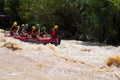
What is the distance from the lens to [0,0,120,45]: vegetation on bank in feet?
91.4

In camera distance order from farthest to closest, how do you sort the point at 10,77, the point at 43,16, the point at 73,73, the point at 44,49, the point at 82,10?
the point at 43,16
the point at 82,10
the point at 44,49
the point at 73,73
the point at 10,77

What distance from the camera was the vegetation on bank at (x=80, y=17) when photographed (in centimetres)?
2786

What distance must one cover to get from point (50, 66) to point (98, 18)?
581 inches

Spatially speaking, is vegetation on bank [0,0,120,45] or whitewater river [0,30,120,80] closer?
whitewater river [0,30,120,80]

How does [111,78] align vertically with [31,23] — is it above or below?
above

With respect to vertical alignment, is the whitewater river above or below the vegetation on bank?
above

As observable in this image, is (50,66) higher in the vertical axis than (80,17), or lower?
higher

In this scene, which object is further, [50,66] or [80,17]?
[80,17]

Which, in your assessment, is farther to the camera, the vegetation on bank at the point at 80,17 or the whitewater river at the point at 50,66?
the vegetation on bank at the point at 80,17

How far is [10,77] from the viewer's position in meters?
12.3

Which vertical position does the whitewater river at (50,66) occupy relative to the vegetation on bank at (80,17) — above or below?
above

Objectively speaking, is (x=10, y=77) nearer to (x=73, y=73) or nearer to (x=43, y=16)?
(x=73, y=73)

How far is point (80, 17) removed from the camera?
32.2 meters

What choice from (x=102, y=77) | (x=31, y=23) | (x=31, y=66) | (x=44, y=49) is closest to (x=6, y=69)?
(x=31, y=66)
